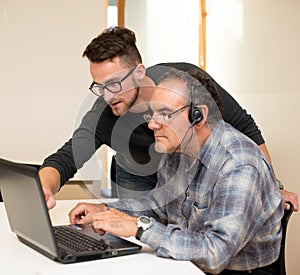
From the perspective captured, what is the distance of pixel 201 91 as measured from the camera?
5.69 feet

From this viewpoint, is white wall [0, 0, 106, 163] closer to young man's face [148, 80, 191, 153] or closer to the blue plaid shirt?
the blue plaid shirt

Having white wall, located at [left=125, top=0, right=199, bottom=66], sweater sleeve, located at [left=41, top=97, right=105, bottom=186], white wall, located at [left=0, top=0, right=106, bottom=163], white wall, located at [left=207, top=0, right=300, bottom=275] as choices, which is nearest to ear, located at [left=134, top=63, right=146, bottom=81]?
sweater sleeve, located at [left=41, top=97, right=105, bottom=186]

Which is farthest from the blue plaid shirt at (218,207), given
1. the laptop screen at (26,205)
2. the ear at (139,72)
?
the ear at (139,72)

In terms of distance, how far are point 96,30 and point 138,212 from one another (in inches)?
80.3

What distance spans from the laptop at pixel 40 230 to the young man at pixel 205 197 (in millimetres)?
61

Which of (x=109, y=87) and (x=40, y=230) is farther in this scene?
(x=109, y=87)

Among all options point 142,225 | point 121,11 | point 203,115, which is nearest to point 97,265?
point 142,225

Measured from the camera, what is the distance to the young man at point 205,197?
1498 mm

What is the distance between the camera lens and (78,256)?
1.49m

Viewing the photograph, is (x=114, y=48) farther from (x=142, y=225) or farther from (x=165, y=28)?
(x=165, y=28)

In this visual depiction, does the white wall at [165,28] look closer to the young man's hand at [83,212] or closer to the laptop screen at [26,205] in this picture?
the young man's hand at [83,212]

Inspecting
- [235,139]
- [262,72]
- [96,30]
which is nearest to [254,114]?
[262,72]

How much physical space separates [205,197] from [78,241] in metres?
0.41

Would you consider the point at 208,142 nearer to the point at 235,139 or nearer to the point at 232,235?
the point at 235,139
